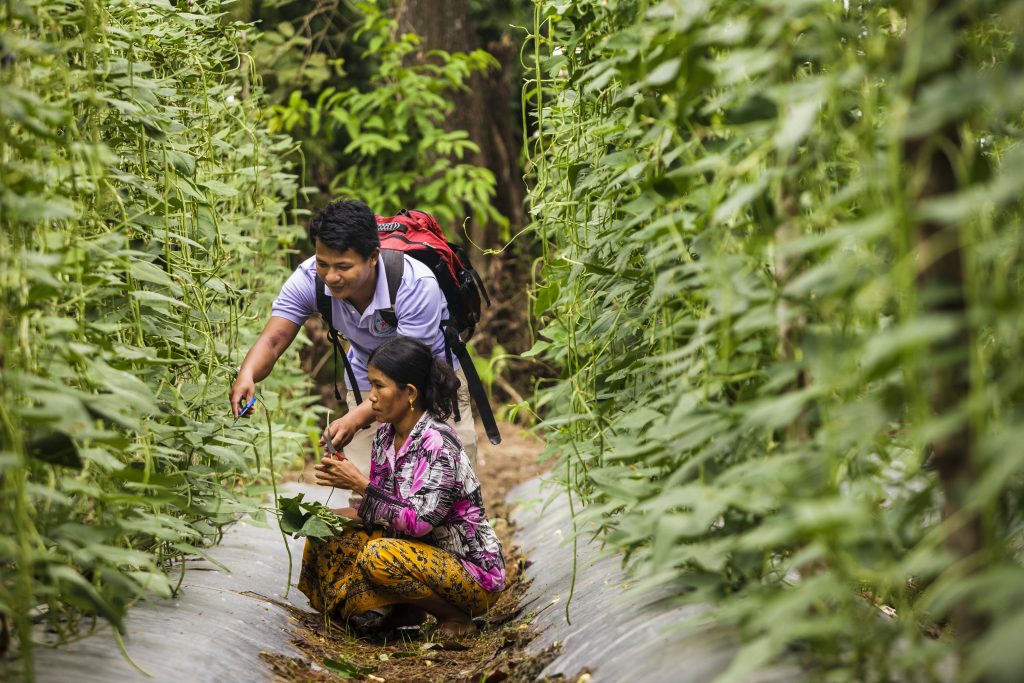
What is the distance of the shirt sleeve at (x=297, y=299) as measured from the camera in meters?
4.50

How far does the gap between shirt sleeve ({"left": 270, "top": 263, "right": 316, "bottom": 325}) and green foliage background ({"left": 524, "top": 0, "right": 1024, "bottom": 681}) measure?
1786 mm

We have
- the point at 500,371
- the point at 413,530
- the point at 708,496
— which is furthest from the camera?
the point at 500,371

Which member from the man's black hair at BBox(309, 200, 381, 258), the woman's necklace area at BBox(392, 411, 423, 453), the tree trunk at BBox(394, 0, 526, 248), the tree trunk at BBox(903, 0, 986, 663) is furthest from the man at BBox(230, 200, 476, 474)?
the tree trunk at BBox(394, 0, 526, 248)

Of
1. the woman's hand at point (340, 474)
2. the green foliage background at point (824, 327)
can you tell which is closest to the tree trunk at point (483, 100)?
the woman's hand at point (340, 474)

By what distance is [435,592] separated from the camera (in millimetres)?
3963

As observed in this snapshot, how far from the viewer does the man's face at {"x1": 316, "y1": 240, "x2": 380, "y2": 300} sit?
4.22m

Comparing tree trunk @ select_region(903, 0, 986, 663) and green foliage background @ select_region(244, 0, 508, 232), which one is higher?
green foliage background @ select_region(244, 0, 508, 232)

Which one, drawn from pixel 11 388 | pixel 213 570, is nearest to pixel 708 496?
pixel 11 388

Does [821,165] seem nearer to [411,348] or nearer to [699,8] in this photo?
[699,8]

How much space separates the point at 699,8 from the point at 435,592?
2468mm

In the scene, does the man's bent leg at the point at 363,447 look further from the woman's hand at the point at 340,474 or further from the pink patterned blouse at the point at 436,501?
the woman's hand at the point at 340,474

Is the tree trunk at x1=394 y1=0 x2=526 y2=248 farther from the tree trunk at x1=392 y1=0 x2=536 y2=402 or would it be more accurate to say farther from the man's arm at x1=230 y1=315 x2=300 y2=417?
the man's arm at x1=230 y1=315 x2=300 y2=417

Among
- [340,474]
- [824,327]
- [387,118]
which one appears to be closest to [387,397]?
[340,474]

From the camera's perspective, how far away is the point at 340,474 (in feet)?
12.9
